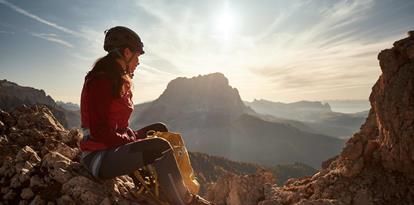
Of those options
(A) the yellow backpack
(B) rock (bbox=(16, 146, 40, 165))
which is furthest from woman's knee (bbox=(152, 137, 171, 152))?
(B) rock (bbox=(16, 146, 40, 165))

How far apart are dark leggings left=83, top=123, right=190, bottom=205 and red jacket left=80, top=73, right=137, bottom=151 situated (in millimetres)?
274

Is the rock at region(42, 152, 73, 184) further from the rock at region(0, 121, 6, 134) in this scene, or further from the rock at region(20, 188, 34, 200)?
the rock at region(0, 121, 6, 134)

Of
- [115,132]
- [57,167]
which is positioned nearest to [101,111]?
[115,132]

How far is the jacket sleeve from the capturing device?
6215mm

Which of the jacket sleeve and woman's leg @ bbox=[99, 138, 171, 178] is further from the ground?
the jacket sleeve

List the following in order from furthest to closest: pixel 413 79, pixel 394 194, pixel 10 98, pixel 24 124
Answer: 1. pixel 10 98
2. pixel 24 124
3. pixel 413 79
4. pixel 394 194

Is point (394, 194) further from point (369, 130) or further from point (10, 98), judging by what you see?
point (10, 98)

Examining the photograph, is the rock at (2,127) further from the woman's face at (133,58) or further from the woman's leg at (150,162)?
the woman's face at (133,58)

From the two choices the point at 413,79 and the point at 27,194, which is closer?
the point at 27,194

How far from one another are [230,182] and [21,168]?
15.6m

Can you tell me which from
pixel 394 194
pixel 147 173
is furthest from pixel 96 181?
pixel 394 194

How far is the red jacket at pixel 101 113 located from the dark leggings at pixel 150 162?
0.27m

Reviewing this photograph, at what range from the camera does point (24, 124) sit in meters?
10.4

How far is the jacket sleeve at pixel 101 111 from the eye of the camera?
6.21 meters
